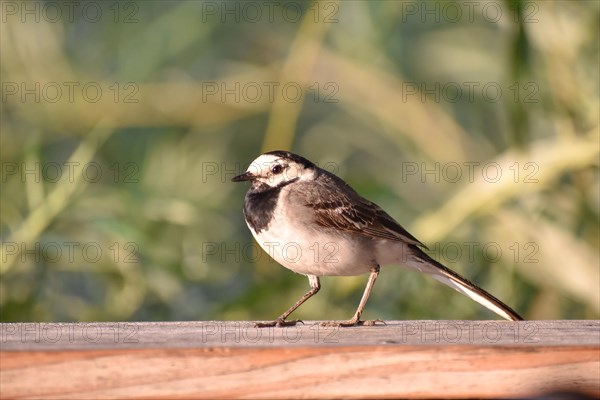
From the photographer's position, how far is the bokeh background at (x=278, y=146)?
423 centimetres

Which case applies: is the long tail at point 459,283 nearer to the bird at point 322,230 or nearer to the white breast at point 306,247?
the bird at point 322,230

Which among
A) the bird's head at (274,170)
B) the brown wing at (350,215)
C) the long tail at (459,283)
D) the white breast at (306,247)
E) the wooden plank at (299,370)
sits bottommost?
the wooden plank at (299,370)

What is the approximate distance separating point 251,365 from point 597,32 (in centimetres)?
252

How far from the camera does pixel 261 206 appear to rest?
12.4 ft

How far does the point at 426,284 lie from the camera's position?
4.53 meters

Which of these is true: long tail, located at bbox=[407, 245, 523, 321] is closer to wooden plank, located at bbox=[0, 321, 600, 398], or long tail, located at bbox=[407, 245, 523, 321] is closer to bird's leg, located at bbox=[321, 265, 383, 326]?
bird's leg, located at bbox=[321, 265, 383, 326]

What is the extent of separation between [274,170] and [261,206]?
21cm

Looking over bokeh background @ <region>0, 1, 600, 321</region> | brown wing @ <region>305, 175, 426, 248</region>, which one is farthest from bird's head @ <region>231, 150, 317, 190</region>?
bokeh background @ <region>0, 1, 600, 321</region>

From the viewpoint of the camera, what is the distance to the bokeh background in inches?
167

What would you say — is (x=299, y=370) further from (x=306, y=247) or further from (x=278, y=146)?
(x=278, y=146)

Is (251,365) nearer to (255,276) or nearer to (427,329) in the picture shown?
(427,329)

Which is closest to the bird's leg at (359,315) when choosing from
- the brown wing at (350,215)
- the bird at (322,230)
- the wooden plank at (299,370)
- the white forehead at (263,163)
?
the bird at (322,230)

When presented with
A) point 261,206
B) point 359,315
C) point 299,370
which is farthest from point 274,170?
point 299,370

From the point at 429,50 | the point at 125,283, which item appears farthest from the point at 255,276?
the point at 429,50
